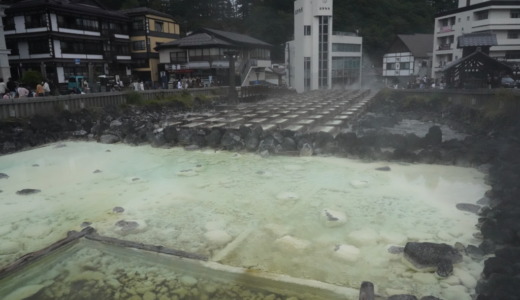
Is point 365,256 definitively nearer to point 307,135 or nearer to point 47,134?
point 307,135

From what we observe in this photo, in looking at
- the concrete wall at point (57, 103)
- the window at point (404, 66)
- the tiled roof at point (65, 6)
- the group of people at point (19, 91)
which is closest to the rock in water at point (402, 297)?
the concrete wall at point (57, 103)

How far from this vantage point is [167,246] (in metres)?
6.76

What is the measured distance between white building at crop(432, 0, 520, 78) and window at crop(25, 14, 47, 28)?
34.6 metres

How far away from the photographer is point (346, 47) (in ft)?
141

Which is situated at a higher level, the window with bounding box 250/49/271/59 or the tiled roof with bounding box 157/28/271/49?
the tiled roof with bounding box 157/28/271/49

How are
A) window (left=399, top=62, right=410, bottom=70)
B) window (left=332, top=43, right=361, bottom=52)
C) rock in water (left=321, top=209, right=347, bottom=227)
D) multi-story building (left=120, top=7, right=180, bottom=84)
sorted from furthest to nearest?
window (left=399, top=62, right=410, bottom=70)
window (left=332, top=43, right=361, bottom=52)
multi-story building (left=120, top=7, right=180, bottom=84)
rock in water (left=321, top=209, right=347, bottom=227)

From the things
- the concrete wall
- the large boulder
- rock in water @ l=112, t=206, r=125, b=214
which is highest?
the concrete wall

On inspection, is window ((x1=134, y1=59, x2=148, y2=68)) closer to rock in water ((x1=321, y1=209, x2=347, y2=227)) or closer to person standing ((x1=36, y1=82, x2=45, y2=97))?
person standing ((x1=36, y1=82, x2=45, y2=97))

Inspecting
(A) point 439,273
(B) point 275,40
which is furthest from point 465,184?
(B) point 275,40

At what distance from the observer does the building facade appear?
3512 cm

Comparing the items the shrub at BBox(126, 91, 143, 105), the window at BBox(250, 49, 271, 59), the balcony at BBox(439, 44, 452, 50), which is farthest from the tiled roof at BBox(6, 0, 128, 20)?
the balcony at BBox(439, 44, 452, 50)

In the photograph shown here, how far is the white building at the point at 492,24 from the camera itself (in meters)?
36.1

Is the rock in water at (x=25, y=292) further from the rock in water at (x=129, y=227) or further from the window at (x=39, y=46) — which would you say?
the window at (x=39, y=46)

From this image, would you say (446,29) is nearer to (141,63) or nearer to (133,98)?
(141,63)
